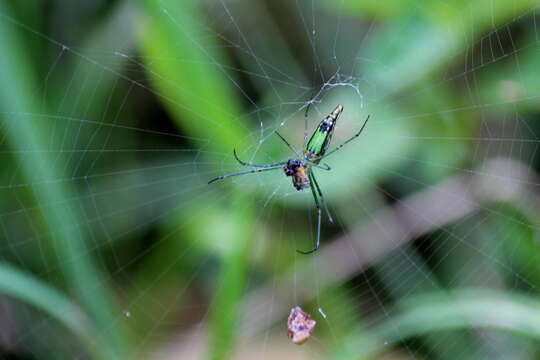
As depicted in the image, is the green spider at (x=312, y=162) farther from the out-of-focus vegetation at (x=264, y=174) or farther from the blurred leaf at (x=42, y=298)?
the blurred leaf at (x=42, y=298)

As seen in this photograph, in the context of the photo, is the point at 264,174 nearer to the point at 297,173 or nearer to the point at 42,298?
the point at 297,173

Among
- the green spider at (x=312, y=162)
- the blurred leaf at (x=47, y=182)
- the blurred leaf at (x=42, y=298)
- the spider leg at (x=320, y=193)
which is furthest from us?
the spider leg at (x=320, y=193)

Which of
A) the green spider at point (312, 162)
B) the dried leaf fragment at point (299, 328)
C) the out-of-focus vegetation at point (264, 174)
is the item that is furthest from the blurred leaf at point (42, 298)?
the green spider at point (312, 162)

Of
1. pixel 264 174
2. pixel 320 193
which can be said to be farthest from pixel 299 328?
pixel 264 174

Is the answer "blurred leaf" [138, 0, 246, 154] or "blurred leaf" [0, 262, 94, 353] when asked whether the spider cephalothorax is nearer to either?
"blurred leaf" [138, 0, 246, 154]

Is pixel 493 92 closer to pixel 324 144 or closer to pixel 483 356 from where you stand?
pixel 324 144

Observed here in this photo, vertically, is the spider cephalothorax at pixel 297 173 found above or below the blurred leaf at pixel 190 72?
below
